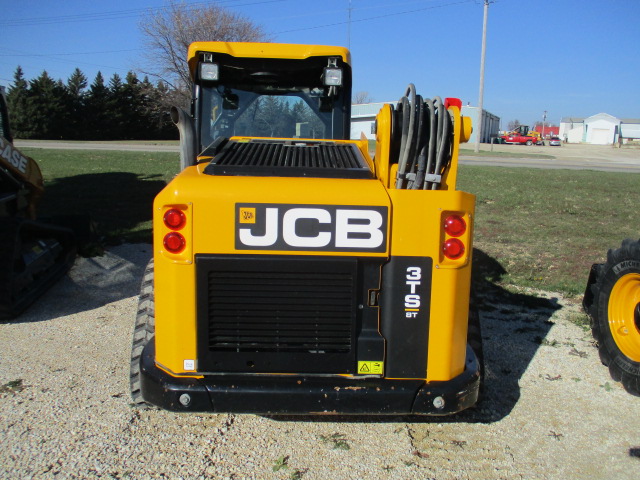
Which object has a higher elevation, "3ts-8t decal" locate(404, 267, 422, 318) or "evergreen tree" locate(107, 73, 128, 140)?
"evergreen tree" locate(107, 73, 128, 140)

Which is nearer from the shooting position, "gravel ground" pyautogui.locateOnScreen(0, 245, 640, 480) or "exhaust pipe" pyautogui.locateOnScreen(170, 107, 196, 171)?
"gravel ground" pyautogui.locateOnScreen(0, 245, 640, 480)

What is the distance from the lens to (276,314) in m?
2.96

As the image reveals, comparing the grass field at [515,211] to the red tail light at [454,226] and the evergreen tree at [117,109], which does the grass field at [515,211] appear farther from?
the evergreen tree at [117,109]

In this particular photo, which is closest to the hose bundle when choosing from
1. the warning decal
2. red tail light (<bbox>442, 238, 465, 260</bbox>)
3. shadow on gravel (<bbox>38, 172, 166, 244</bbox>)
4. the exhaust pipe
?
red tail light (<bbox>442, 238, 465, 260</bbox>)

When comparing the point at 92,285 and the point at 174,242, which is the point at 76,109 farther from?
the point at 174,242

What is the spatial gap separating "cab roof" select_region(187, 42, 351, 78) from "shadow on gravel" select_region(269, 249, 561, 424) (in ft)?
8.83

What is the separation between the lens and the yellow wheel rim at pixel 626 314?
4195 mm

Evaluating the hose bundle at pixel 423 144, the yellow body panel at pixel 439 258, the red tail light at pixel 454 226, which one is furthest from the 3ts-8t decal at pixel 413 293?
the hose bundle at pixel 423 144

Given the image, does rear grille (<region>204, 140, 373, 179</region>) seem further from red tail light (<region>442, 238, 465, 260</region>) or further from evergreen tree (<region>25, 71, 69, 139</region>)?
evergreen tree (<region>25, 71, 69, 139</region>)

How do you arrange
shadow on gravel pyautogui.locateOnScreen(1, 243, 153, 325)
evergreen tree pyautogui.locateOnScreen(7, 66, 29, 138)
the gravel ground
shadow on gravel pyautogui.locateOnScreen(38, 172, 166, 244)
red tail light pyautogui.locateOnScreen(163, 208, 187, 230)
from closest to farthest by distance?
1. red tail light pyautogui.locateOnScreen(163, 208, 187, 230)
2. the gravel ground
3. shadow on gravel pyautogui.locateOnScreen(1, 243, 153, 325)
4. shadow on gravel pyautogui.locateOnScreen(38, 172, 166, 244)
5. evergreen tree pyautogui.locateOnScreen(7, 66, 29, 138)

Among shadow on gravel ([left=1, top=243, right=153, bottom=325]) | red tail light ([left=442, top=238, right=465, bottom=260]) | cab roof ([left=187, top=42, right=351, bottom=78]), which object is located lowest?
shadow on gravel ([left=1, top=243, right=153, bottom=325])

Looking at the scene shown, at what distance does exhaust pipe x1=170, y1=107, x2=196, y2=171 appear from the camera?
3645 mm

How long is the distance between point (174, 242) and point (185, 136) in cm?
111

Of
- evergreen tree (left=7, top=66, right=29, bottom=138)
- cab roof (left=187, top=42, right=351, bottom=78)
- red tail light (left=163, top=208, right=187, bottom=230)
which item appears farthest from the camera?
evergreen tree (left=7, top=66, right=29, bottom=138)
